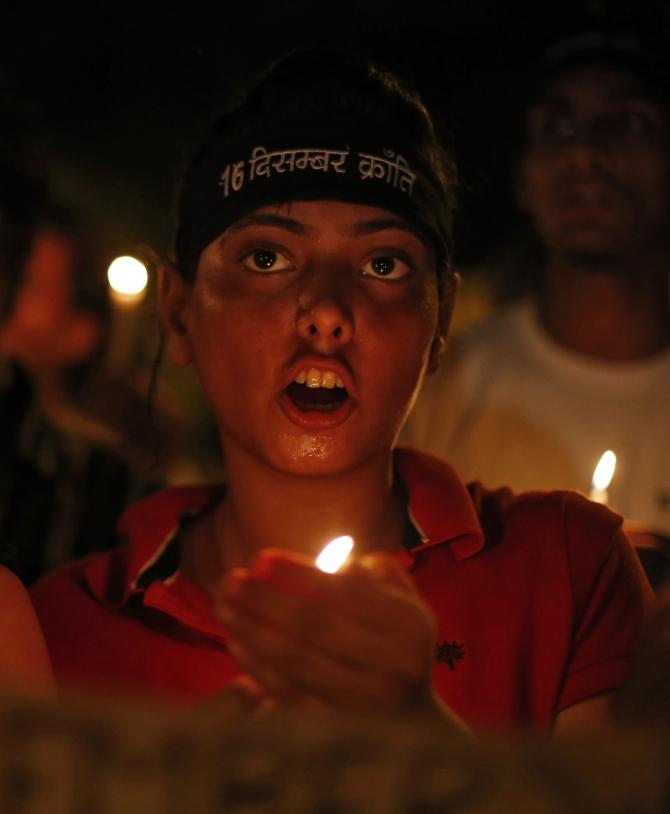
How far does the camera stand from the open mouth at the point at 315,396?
1.69 metres

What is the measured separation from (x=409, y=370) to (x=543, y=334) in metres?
1.54

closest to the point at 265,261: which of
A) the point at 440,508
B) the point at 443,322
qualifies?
the point at 443,322

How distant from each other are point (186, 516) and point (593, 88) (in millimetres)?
1737

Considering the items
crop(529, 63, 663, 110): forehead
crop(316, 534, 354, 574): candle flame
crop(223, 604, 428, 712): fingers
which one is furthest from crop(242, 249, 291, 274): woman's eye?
crop(529, 63, 663, 110): forehead

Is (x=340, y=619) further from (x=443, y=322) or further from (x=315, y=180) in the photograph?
(x=443, y=322)

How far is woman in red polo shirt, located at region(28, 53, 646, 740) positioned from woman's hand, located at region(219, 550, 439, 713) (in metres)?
0.52

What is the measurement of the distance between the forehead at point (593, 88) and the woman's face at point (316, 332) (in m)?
1.47

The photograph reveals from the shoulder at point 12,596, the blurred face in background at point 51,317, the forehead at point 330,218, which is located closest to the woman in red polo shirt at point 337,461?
the forehead at point 330,218

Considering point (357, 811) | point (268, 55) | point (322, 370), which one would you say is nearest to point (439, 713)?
point (357, 811)

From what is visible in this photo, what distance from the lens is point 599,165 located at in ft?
9.66

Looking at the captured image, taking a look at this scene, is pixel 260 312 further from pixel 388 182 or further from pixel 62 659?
pixel 62 659

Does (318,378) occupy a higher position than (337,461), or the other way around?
(318,378)

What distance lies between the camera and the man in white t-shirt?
2.87 m

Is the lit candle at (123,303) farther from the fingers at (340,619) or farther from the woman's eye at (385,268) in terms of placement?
the fingers at (340,619)
